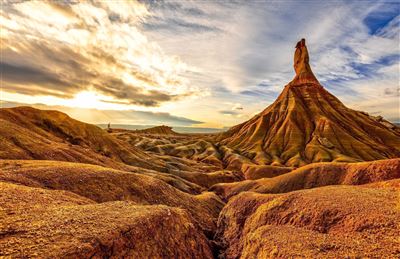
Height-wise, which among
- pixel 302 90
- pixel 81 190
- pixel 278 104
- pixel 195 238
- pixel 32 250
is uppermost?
pixel 302 90

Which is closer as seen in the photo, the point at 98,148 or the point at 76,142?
the point at 76,142

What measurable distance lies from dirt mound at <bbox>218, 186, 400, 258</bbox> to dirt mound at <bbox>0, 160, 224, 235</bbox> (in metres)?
5.64

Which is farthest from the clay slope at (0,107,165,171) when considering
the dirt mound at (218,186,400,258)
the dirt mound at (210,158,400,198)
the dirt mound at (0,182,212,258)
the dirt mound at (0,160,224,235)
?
the dirt mound at (218,186,400,258)

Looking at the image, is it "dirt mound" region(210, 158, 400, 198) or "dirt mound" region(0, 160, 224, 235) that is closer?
"dirt mound" region(0, 160, 224, 235)

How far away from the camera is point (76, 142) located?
55.2 metres

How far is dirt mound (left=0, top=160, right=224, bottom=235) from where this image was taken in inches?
763

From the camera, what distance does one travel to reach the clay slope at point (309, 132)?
111 meters

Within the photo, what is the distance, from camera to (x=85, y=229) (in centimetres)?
1031

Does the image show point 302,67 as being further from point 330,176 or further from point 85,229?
point 85,229

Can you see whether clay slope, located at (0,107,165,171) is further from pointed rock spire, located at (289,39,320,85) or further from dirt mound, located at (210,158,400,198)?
pointed rock spire, located at (289,39,320,85)

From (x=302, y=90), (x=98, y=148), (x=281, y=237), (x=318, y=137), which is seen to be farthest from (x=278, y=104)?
(x=281, y=237)

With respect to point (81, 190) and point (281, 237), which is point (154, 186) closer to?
point (81, 190)

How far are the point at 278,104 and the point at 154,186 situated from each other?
148 m

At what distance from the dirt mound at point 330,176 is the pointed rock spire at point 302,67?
147929 millimetres
